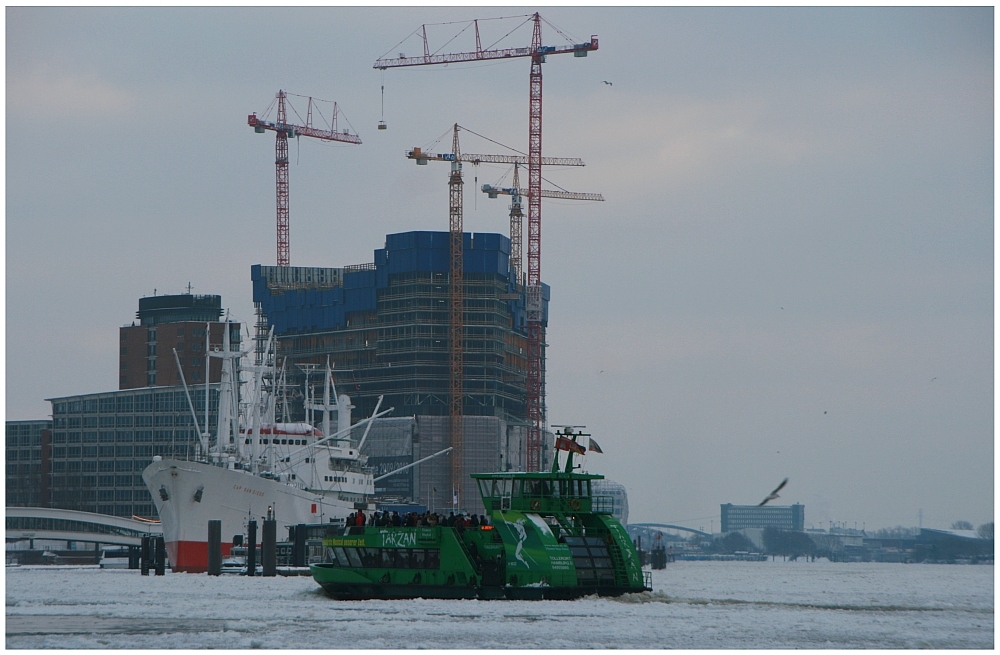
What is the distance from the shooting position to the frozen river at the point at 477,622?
5850 centimetres

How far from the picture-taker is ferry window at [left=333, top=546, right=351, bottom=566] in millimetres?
76812

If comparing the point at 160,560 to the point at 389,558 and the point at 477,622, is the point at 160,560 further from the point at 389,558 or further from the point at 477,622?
the point at 477,622

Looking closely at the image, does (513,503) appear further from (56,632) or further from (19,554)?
(19,554)

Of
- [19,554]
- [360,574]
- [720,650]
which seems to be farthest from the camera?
[19,554]

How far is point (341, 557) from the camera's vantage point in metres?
77.2

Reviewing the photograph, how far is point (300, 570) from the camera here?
4505 inches

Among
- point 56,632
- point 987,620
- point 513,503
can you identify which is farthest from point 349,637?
point 987,620

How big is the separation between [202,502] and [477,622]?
→ 260ft

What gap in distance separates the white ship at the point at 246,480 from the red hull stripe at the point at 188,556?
8 cm

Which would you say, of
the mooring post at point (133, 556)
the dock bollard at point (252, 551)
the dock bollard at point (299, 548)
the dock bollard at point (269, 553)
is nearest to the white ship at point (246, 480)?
the mooring post at point (133, 556)

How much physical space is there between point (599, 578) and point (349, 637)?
16100mm

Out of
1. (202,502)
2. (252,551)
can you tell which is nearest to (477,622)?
(252,551)

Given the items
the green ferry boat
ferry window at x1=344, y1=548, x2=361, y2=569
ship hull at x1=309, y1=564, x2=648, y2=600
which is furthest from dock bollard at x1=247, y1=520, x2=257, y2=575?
ferry window at x1=344, y1=548, x2=361, y2=569

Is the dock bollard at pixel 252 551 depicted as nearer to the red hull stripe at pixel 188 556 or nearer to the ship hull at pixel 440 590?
the red hull stripe at pixel 188 556
